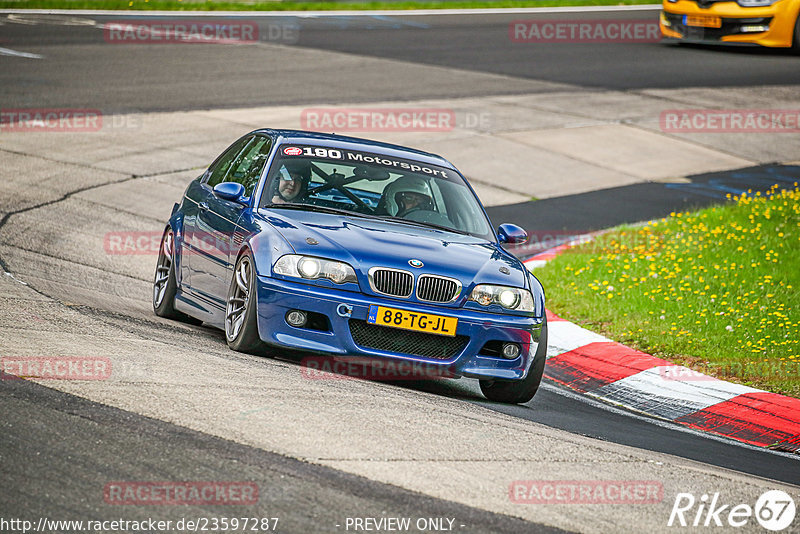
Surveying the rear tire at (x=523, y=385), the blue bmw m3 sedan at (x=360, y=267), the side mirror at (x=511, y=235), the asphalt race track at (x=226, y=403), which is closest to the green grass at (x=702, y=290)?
the asphalt race track at (x=226, y=403)

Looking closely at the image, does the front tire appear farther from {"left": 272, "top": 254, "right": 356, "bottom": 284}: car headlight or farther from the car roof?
the car roof

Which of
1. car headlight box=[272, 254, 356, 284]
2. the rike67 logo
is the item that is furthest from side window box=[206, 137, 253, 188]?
the rike67 logo

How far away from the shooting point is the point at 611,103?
2181cm

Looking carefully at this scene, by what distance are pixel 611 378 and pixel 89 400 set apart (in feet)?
14.6

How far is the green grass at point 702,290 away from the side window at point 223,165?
11.1ft

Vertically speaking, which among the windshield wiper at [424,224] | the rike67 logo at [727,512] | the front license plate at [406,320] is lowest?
the rike67 logo at [727,512]

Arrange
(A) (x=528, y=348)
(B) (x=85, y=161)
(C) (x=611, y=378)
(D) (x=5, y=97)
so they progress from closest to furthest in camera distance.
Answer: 1. (A) (x=528, y=348)
2. (C) (x=611, y=378)
3. (B) (x=85, y=161)
4. (D) (x=5, y=97)

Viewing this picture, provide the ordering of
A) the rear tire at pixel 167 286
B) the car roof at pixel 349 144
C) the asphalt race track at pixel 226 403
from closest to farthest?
the asphalt race track at pixel 226 403, the car roof at pixel 349 144, the rear tire at pixel 167 286

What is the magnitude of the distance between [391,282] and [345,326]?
0.40 metres

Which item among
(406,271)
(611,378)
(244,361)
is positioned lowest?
(611,378)

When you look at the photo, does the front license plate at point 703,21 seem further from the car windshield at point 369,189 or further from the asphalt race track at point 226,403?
the car windshield at point 369,189

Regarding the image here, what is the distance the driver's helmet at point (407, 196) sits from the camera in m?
8.27

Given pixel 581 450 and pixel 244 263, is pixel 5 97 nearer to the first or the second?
pixel 244 263

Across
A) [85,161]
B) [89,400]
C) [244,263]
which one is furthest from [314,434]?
[85,161]
